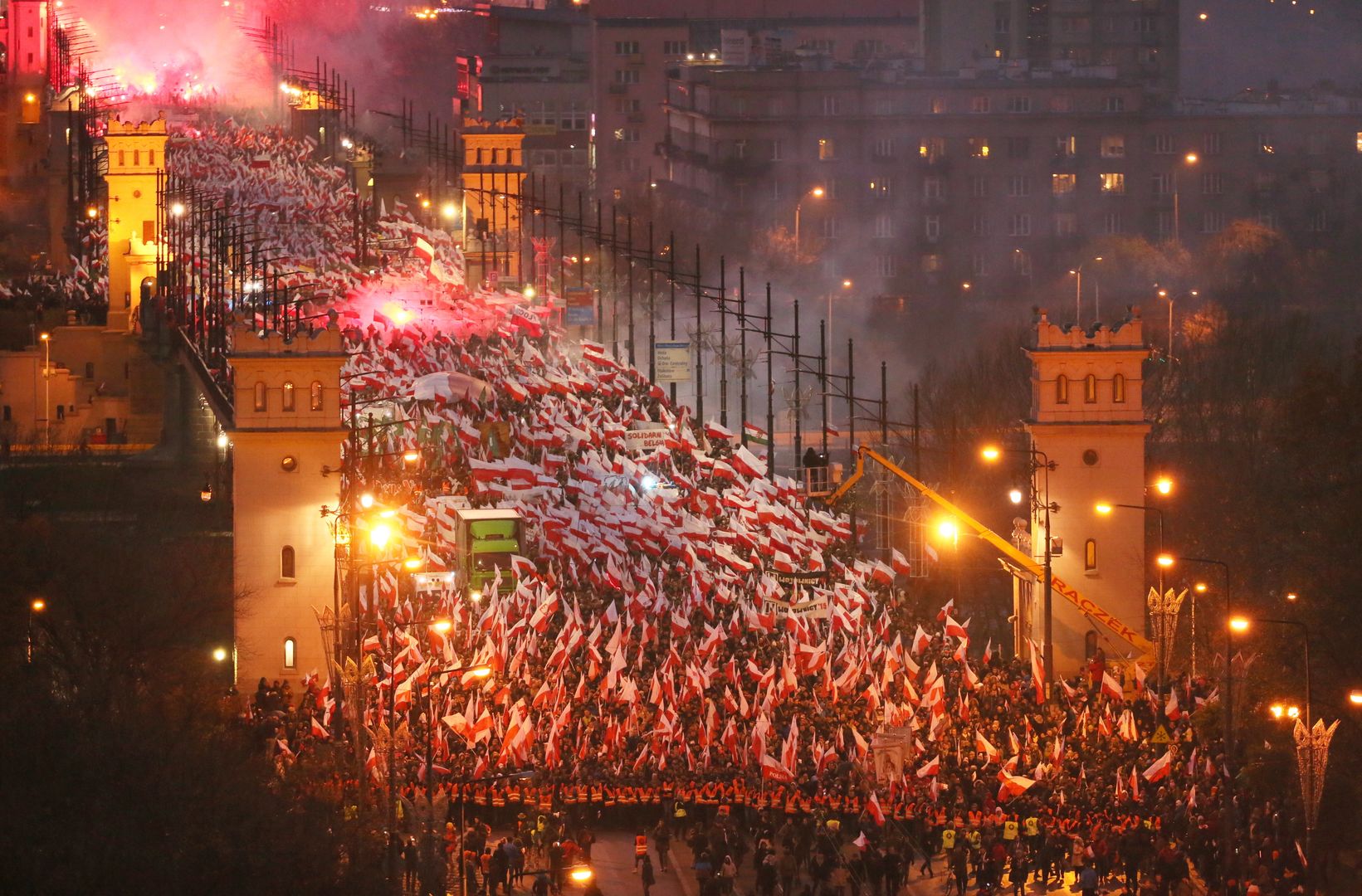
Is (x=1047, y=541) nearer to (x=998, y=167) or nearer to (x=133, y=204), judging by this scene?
(x=133, y=204)

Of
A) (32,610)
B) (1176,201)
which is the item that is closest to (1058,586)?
(32,610)

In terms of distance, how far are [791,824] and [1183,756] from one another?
297 inches

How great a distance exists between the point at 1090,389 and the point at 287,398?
1728 cm

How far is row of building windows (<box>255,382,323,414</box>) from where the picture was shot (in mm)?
64125

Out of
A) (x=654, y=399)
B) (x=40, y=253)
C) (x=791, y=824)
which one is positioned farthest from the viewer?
(x=40, y=253)

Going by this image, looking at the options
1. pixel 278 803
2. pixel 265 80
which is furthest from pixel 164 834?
pixel 265 80

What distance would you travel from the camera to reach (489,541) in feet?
209

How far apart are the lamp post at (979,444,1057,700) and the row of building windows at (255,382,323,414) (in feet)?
46.6

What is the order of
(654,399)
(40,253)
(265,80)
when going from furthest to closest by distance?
1. (265,80)
2. (40,253)
3. (654,399)

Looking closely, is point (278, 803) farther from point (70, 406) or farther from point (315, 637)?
point (70, 406)

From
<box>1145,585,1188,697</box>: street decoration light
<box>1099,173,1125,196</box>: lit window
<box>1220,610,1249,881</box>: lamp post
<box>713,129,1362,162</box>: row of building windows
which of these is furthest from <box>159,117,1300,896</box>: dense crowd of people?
<box>1099,173,1125,196</box>: lit window

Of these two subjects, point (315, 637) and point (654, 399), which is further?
point (654, 399)

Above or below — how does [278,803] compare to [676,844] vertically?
above

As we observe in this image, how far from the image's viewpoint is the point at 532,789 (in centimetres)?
5303
